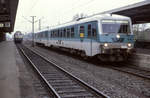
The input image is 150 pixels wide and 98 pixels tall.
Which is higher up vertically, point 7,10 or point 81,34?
point 7,10

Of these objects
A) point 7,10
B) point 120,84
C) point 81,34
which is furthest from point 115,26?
point 7,10

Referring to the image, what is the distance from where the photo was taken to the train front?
11258 millimetres

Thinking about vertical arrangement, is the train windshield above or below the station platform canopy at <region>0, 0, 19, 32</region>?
below

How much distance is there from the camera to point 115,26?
11820mm

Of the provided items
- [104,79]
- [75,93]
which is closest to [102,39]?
[104,79]

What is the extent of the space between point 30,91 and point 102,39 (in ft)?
18.9

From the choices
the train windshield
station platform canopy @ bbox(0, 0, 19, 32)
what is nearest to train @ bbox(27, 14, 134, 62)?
the train windshield

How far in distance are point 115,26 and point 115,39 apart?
2.71ft

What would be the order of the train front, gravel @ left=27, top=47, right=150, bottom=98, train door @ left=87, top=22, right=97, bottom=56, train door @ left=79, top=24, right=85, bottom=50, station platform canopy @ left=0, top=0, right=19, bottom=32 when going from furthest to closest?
station platform canopy @ left=0, top=0, right=19, bottom=32, train door @ left=79, top=24, right=85, bottom=50, train door @ left=87, top=22, right=97, bottom=56, the train front, gravel @ left=27, top=47, right=150, bottom=98

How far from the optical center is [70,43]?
15.7 meters

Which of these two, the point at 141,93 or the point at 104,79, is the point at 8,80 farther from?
the point at 141,93

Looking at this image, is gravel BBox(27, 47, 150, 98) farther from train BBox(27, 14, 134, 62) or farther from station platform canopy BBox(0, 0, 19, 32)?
station platform canopy BBox(0, 0, 19, 32)

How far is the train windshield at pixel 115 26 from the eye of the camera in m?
11.6

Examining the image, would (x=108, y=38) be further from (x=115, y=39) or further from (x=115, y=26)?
(x=115, y=26)
